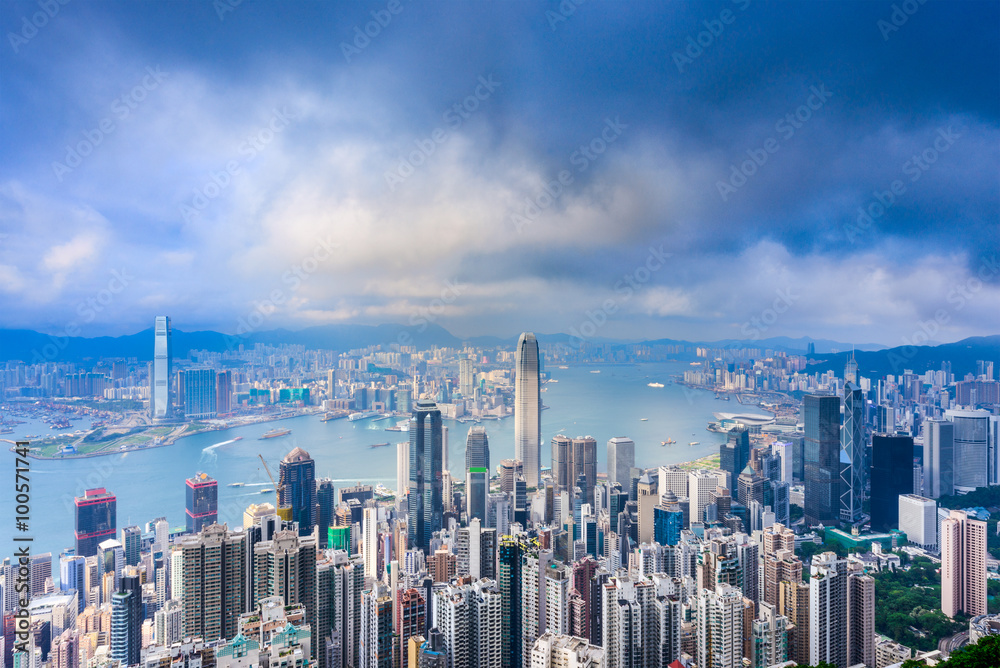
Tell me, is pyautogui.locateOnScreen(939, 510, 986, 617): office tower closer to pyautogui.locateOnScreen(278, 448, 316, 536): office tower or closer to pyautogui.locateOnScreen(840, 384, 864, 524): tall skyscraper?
pyautogui.locateOnScreen(840, 384, 864, 524): tall skyscraper

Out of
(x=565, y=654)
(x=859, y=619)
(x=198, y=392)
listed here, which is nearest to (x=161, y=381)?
(x=198, y=392)

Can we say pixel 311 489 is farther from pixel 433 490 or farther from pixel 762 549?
pixel 762 549

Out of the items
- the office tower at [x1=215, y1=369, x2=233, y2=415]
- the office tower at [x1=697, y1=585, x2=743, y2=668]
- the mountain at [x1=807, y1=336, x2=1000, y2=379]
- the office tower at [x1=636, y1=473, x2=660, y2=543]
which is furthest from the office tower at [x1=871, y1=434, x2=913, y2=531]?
the office tower at [x1=215, y1=369, x2=233, y2=415]

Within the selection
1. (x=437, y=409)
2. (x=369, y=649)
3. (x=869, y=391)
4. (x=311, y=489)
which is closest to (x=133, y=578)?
(x=369, y=649)

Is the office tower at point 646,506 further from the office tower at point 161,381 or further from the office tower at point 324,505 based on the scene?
the office tower at point 161,381

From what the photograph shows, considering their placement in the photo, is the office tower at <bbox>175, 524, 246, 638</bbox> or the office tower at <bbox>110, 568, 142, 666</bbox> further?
the office tower at <bbox>175, 524, 246, 638</bbox>

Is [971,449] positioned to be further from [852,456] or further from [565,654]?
[565,654]
